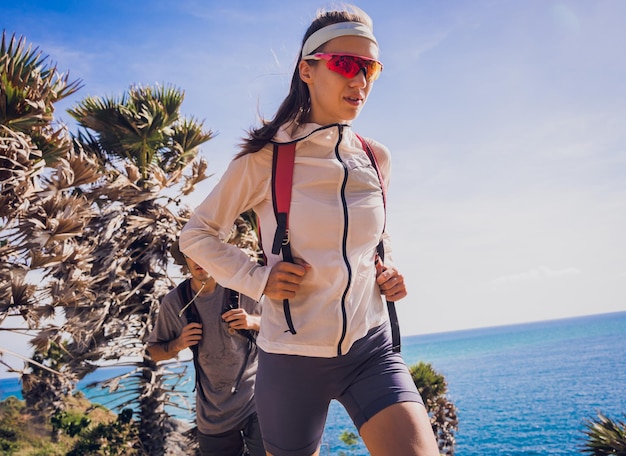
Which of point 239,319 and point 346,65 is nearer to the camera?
point 346,65

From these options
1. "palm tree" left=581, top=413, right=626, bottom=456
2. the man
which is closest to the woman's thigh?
the man

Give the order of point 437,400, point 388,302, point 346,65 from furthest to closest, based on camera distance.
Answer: point 437,400
point 388,302
point 346,65

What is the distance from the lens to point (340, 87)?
208 cm

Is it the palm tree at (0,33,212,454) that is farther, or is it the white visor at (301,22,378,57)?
the palm tree at (0,33,212,454)

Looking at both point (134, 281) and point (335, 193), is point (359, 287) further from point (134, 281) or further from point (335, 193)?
point (134, 281)

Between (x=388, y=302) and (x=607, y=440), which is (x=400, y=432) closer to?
(x=388, y=302)

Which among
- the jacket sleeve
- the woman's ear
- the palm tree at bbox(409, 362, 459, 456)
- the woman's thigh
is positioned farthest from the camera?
the palm tree at bbox(409, 362, 459, 456)

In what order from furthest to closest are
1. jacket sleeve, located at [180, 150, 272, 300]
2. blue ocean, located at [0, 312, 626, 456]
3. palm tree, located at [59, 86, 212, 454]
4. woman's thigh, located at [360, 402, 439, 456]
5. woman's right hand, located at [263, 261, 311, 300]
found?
blue ocean, located at [0, 312, 626, 456]
palm tree, located at [59, 86, 212, 454]
jacket sleeve, located at [180, 150, 272, 300]
woman's right hand, located at [263, 261, 311, 300]
woman's thigh, located at [360, 402, 439, 456]

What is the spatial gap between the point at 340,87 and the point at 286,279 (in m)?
0.78

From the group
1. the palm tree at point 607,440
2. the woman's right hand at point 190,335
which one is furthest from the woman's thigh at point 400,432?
the palm tree at point 607,440

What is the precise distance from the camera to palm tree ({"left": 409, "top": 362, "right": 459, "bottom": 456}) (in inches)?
591

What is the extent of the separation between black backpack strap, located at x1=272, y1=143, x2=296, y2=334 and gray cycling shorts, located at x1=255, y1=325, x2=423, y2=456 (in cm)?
16

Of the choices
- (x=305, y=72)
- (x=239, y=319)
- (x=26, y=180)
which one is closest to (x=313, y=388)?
(x=305, y=72)

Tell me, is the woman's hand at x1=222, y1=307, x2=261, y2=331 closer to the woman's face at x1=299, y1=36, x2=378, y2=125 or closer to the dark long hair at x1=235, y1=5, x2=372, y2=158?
the dark long hair at x1=235, y1=5, x2=372, y2=158
